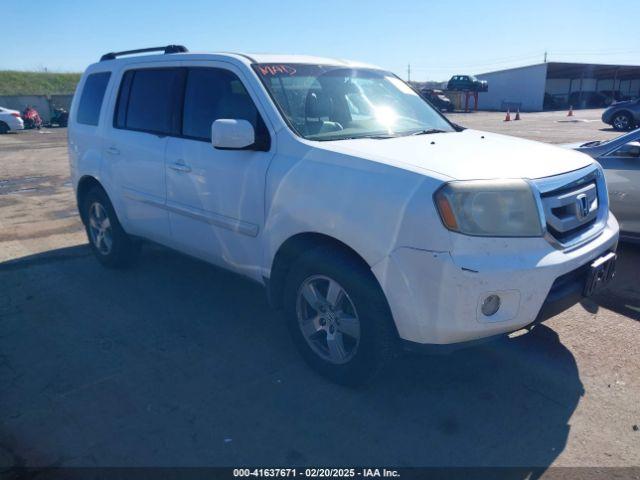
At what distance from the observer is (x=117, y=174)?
16.3 feet

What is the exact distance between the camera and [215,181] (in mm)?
3861

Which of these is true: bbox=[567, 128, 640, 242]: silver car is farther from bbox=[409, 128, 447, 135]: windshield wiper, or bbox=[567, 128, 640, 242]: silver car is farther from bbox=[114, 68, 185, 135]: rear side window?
bbox=[114, 68, 185, 135]: rear side window

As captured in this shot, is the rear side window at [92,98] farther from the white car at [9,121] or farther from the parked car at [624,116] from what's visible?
the white car at [9,121]

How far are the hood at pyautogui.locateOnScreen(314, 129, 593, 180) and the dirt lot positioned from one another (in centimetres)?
133

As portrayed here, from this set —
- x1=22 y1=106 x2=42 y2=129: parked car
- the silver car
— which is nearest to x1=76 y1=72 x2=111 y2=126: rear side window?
the silver car

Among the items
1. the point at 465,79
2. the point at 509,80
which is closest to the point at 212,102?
the point at 465,79

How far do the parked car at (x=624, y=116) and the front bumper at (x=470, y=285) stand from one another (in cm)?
2194

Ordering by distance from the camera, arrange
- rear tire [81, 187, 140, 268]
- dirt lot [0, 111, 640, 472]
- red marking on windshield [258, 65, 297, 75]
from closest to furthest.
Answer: dirt lot [0, 111, 640, 472]
red marking on windshield [258, 65, 297, 75]
rear tire [81, 187, 140, 268]

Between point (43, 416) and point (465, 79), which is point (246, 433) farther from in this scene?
point (465, 79)

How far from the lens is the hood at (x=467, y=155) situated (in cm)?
290

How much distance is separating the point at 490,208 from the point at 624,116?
22.5 m

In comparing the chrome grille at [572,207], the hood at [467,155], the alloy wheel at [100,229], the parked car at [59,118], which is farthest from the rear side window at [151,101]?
the parked car at [59,118]

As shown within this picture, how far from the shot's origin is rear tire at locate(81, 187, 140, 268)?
17.2ft

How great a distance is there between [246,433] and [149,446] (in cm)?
50
